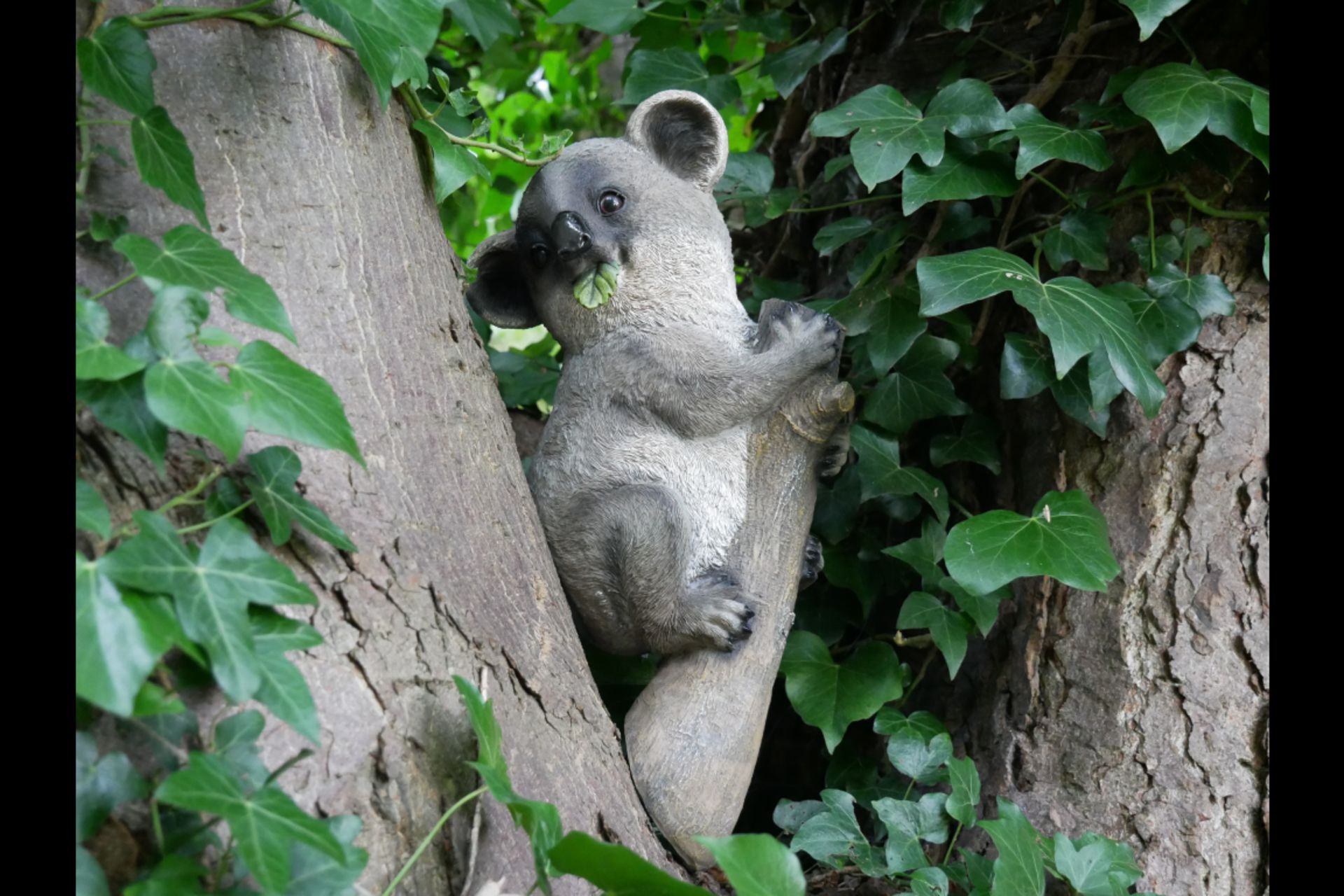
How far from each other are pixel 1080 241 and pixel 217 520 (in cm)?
132

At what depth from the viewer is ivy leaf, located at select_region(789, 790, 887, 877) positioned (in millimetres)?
1626

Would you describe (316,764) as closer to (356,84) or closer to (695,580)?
(695,580)

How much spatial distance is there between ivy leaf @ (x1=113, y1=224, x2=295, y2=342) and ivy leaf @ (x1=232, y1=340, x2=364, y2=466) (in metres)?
0.03

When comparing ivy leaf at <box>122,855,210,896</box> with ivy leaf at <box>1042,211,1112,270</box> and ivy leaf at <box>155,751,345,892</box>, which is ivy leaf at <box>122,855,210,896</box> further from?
ivy leaf at <box>1042,211,1112,270</box>

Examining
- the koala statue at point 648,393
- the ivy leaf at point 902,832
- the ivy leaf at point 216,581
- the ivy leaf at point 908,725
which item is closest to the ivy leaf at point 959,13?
the koala statue at point 648,393

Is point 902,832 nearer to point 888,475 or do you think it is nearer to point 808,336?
point 888,475

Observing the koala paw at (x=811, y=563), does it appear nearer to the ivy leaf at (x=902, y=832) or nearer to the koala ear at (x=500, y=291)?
the ivy leaf at (x=902, y=832)

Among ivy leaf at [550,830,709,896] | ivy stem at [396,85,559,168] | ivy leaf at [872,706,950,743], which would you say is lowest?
ivy leaf at [550,830,709,896]

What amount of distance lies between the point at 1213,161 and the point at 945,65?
22.5 inches

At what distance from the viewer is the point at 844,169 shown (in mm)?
2209

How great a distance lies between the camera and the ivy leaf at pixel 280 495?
114 cm

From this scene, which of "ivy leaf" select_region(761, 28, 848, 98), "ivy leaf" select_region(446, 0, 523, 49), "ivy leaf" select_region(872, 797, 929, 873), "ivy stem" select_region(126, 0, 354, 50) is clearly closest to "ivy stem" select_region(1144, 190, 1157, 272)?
"ivy leaf" select_region(761, 28, 848, 98)

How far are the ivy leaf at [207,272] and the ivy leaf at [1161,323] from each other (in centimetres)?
118

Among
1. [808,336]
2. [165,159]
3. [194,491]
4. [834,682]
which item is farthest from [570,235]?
[834,682]
